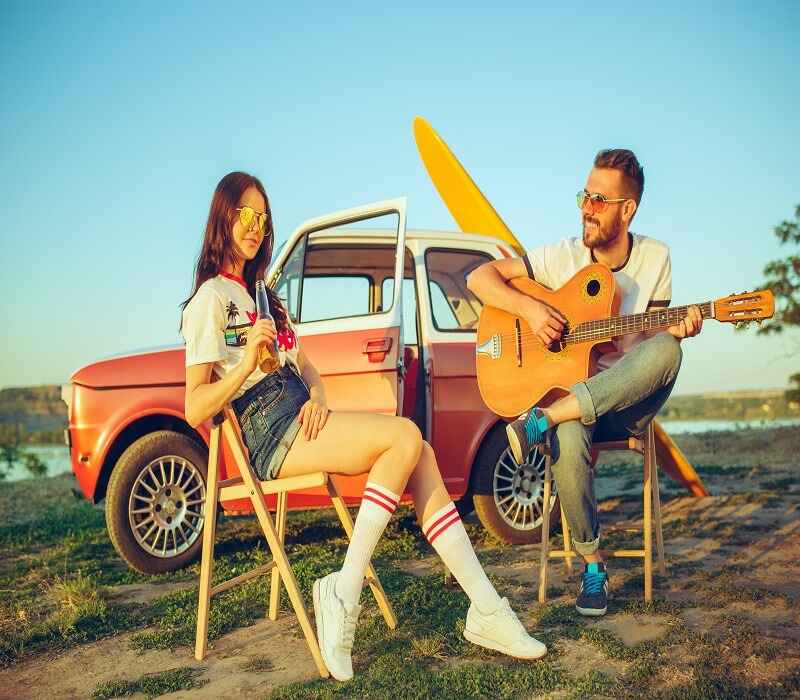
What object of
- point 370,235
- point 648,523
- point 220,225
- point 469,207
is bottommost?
point 648,523

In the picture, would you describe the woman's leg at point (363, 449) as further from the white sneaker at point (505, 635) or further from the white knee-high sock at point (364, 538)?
the white sneaker at point (505, 635)

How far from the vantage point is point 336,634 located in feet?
8.80

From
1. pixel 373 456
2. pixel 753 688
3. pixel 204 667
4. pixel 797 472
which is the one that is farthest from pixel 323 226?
pixel 797 472

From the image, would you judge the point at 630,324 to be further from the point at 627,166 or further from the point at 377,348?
the point at 377,348

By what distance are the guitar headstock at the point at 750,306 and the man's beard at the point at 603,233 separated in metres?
0.70

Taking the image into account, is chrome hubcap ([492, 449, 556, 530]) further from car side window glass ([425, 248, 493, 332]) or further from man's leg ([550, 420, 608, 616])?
man's leg ([550, 420, 608, 616])

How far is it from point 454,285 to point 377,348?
1.11 metres

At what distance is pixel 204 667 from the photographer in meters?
2.97

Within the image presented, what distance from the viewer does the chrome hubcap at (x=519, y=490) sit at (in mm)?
5133

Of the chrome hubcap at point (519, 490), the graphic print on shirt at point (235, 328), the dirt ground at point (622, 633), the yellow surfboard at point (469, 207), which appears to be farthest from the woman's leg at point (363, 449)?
the yellow surfboard at point (469, 207)

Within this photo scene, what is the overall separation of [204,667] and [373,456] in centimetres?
109

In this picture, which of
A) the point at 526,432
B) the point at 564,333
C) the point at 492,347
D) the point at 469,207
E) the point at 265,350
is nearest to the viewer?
the point at 265,350

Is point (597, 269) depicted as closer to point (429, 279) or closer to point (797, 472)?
point (429, 279)

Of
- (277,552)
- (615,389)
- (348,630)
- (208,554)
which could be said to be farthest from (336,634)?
(615,389)
